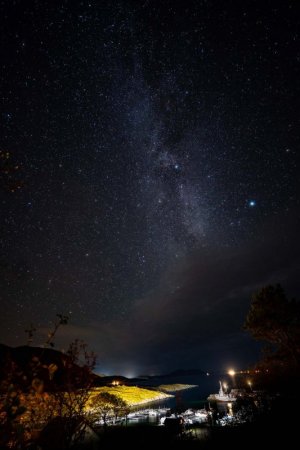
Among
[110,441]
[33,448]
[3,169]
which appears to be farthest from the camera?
[110,441]

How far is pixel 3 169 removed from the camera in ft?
23.3

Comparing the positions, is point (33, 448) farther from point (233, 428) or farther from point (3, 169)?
point (233, 428)

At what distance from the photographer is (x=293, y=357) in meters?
27.2

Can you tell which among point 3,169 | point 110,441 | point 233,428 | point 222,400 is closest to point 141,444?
point 110,441

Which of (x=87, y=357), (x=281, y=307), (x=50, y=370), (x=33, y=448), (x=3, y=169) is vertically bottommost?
(x=33, y=448)

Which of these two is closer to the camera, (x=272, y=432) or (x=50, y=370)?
(x=50, y=370)

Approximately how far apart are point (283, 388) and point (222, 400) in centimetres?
3505

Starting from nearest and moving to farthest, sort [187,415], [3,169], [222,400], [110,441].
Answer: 1. [3,169]
2. [110,441]
3. [187,415]
4. [222,400]

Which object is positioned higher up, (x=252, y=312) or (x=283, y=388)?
(x=252, y=312)

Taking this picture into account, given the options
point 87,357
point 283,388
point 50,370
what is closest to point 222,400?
point 283,388

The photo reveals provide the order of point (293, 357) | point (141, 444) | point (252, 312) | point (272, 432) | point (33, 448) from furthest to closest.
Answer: point (252, 312) < point (293, 357) < point (141, 444) < point (272, 432) < point (33, 448)

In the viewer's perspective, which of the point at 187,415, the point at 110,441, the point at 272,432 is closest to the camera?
the point at 272,432

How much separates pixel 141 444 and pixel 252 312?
55.3ft

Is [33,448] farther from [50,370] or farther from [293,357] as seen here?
[293,357]
